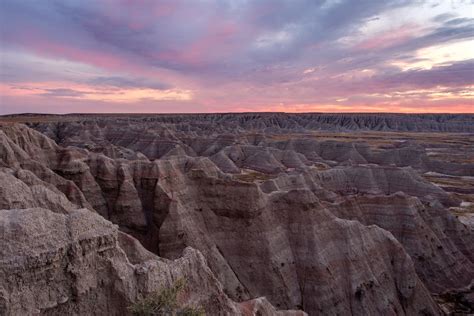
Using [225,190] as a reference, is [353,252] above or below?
below

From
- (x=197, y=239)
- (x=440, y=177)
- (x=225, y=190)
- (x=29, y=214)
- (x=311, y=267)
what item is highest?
(x=29, y=214)

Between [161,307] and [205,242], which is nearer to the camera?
[161,307]

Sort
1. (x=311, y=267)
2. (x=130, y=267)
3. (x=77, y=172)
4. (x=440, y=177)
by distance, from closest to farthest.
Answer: (x=130, y=267), (x=311, y=267), (x=77, y=172), (x=440, y=177)

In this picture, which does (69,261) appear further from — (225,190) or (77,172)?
(77,172)

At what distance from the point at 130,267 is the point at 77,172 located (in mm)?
22184

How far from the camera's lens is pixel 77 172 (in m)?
34.3

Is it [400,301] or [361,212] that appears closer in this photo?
[400,301]

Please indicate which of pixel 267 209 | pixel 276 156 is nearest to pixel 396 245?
pixel 267 209

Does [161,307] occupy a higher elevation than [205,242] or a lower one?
higher

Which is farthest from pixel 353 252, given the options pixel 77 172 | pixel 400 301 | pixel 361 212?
pixel 77 172

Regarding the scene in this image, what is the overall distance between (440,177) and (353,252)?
74.1 meters

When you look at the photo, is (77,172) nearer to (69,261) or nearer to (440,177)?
(69,261)

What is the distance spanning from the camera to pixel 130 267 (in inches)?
584

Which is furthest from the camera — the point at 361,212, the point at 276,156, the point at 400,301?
the point at 276,156
